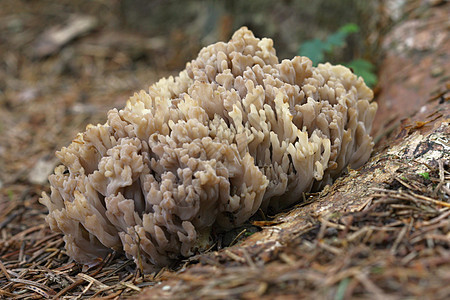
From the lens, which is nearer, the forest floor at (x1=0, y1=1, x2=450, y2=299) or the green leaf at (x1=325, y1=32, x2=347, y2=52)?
the forest floor at (x1=0, y1=1, x2=450, y2=299)

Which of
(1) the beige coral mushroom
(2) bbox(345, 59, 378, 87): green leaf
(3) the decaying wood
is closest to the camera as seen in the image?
(3) the decaying wood

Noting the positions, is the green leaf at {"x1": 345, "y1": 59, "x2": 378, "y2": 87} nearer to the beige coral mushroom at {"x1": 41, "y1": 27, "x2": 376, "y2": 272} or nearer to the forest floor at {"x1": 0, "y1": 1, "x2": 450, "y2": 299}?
the forest floor at {"x1": 0, "y1": 1, "x2": 450, "y2": 299}

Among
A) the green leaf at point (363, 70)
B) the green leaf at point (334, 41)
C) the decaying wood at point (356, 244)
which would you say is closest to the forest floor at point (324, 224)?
the decaying wood at point (356, 244)

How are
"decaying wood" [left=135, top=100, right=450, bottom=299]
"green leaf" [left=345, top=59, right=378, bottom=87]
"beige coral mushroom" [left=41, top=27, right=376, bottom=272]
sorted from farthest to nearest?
"green leaf" [left=345, top=59, right=378, bottom=87]
"beige coral mushroom" [left=41, top=27, right=376, bottom=272]
"decaying wood" [left=135, top=100, right=450, bottom=299]

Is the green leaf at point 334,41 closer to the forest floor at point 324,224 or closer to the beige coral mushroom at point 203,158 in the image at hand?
the forest floor at point 324,224

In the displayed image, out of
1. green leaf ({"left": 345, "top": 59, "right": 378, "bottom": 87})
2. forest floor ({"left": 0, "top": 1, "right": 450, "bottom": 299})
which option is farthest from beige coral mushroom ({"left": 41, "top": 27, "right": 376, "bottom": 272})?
green leaf ({"left": 345, "top": 59, "right": 378, "bottom": 87})

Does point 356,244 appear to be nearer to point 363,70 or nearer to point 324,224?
point 324,224
